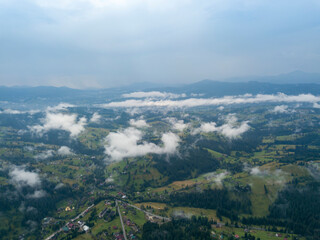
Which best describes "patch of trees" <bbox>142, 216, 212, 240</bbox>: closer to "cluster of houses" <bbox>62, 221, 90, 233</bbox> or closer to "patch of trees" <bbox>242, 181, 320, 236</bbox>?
"patch of trees" <bbox>242, 181, 320, 236</bbox>

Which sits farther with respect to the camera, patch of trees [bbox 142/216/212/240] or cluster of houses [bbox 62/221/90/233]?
cluster of houses [bbox 62/221/90/233]

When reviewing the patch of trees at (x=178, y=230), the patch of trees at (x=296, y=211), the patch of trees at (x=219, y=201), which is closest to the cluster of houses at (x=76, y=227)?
the patch of trees at (x=178, y=230)

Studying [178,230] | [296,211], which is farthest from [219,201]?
[178,230]

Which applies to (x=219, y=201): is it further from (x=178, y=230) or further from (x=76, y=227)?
(x=76, y=227)

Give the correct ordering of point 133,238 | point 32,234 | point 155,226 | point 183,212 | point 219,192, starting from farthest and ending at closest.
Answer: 1. point 219,192
2. point 183,212
3. point 32,234
4. point 155,226
5. point 133,238

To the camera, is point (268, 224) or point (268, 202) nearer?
point (268, 224)

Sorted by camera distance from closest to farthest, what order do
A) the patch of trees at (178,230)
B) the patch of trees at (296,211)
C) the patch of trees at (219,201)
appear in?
the patch of trees at (178,230)
the patch of trees at (296,211)
the patch of trees at (219,201)

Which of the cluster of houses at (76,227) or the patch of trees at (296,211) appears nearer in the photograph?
the cluster of houses at (76,227)

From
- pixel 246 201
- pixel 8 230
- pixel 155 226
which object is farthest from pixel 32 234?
pixel 246 201

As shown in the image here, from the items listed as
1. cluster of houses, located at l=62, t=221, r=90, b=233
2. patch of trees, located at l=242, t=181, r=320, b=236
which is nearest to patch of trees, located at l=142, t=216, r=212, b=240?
patch of trees, located at l=242, t=181, r=320, b=236

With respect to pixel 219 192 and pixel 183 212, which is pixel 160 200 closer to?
pixel 183 212

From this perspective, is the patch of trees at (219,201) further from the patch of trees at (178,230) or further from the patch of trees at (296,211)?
the patch of trees at (178,230)
